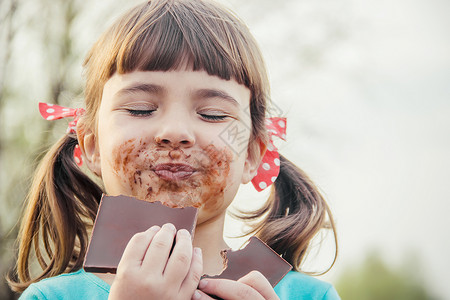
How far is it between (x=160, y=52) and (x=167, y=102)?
0.28 m

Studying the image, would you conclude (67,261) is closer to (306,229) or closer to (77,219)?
(77,219)

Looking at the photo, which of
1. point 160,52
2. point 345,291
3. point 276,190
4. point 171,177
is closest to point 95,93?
point 160,52

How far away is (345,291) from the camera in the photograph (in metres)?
36.7

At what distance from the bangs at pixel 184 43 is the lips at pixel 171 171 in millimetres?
471

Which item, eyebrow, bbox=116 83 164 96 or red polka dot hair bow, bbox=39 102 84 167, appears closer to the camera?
eyebrow, bbox=116 83 164 96

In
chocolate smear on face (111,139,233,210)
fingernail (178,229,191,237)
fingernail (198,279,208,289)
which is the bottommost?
fingernail (198,279,208,289)

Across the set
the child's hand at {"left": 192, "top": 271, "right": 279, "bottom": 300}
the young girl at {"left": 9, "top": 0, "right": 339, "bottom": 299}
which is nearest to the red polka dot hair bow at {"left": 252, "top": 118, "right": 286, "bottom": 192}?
the young girl at {"left": 9, "top": 0, "right": 339, "bottom": 299}

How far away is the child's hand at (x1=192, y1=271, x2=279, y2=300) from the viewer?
1.94 metres

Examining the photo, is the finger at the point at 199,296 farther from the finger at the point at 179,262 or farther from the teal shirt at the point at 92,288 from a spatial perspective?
the teal shirt at the point at 92,288

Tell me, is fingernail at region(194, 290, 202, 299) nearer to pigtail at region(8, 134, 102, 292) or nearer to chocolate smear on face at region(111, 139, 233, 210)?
chocolate smear on face at region(111, 139, 233, 210)

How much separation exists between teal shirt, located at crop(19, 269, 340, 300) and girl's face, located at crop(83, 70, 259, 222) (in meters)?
0.55

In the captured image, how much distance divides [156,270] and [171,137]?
2.21 feet

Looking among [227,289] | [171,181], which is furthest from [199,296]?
[171,181]

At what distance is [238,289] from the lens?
6.45 ft
